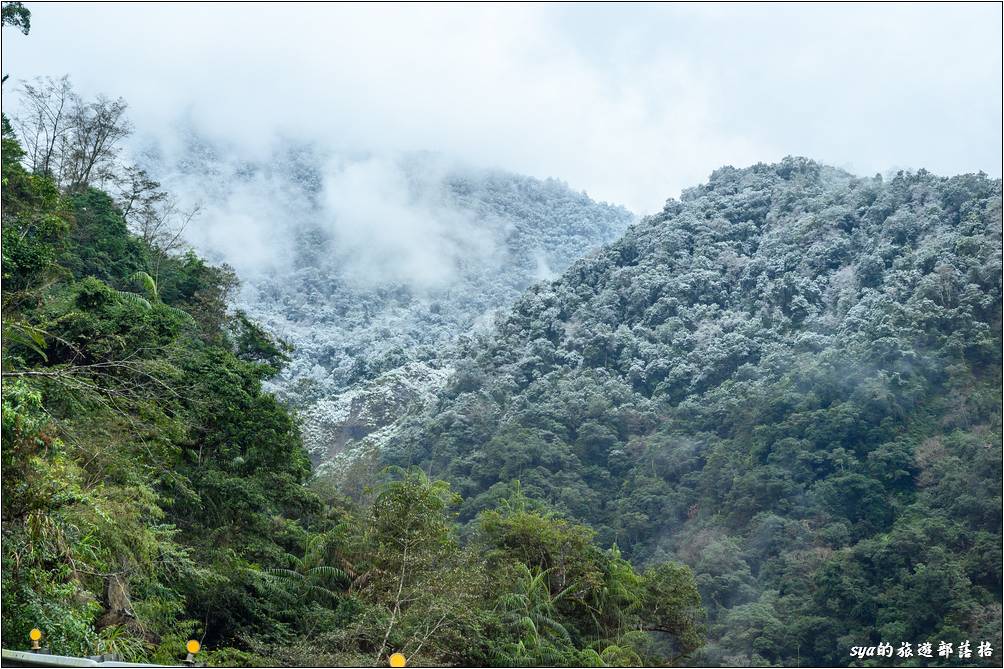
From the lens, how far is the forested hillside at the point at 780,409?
1941 centimetres

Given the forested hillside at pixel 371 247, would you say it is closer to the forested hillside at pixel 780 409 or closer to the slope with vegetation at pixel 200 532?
the forested hillside at pixel 780 409

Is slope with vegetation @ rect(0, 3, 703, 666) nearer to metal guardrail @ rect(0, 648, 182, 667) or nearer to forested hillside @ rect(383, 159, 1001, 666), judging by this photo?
metal guardrail @ rect(0, 648, 182, 667)

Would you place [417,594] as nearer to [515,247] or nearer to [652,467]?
[652,467]

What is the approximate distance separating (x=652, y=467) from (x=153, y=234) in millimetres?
14230

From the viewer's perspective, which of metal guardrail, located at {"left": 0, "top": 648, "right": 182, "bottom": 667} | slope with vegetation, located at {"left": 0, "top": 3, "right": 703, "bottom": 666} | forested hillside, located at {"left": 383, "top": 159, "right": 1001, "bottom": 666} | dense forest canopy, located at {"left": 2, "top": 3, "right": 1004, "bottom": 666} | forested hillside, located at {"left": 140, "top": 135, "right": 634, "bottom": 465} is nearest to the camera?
metal guardrail, located at {"left": 0, "top": 648, "right": 182, "bottom": 667}

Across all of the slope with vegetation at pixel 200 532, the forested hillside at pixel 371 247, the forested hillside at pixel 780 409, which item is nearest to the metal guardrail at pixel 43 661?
the slope with vegetation at pixel 200 532

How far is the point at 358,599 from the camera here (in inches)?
468

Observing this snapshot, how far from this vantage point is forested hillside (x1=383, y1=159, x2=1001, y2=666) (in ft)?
63.7

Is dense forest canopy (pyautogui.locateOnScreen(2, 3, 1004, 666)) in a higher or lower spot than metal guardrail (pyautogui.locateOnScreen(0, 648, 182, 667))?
higher

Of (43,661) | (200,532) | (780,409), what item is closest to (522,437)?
(780,409)

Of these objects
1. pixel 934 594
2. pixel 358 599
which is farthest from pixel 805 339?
pixel 358 599

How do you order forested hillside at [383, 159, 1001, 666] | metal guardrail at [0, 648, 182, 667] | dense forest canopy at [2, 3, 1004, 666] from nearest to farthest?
1. metal guardrail at [0, 648, 182, 667]
2. dense forest canopy at [2, 3, 1004, 666]
3. forested hillside at [383, 159, 1001, 666]

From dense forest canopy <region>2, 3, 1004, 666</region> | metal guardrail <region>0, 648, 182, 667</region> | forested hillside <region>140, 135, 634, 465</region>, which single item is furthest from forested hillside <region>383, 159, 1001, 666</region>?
metal guardrail <region>0, 648, 182, 667</region>

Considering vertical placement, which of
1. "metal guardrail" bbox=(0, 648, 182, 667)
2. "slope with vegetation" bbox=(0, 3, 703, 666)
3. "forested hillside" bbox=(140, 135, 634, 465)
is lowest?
"metal guardrail" bbox=(0, 648, 182, 667)
